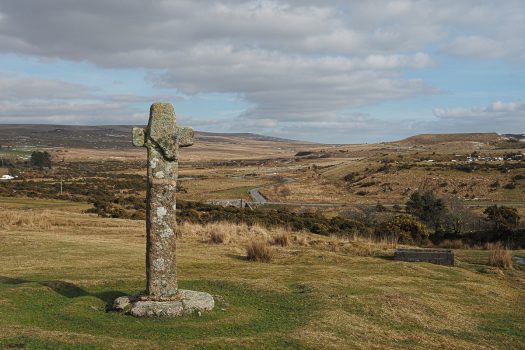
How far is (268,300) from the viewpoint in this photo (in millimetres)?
15180

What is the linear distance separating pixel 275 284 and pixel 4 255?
11954 millimetres

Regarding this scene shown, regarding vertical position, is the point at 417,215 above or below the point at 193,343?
below

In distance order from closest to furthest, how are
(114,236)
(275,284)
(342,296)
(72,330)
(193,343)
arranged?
(193,343) < (72,330) < (342,296) < (275,284) < (114,236)

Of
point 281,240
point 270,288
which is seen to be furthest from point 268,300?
point 281,240

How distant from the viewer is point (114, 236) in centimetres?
3097

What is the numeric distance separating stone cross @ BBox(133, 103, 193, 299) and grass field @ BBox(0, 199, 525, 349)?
118cm

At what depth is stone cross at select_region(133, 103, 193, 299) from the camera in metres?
13.6

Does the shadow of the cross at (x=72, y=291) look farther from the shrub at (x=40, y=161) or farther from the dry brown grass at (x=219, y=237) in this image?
the shrub at (x=40, y=161)

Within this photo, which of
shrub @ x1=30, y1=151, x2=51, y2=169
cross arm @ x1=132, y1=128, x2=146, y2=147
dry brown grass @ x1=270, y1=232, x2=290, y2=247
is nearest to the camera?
cross arm @ x1=132, y1=128, x2=146, y2=147

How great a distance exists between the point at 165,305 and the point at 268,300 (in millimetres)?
3312

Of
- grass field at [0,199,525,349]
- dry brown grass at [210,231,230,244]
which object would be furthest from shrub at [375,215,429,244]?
dry brown grass at [210,231,230,244]

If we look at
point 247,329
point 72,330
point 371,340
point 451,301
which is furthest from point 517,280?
point 72,330

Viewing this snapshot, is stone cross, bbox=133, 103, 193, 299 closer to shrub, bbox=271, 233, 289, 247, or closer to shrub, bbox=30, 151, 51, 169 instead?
shrub, bbox=271, 233, 289, 247

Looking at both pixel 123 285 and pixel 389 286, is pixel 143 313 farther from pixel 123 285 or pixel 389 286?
pixel 389 286
